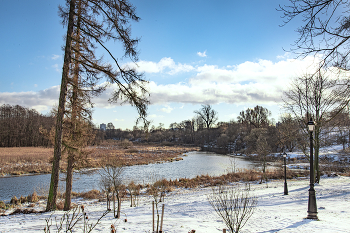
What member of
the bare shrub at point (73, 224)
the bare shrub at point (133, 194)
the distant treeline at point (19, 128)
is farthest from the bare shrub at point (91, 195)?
the distant treeline at point (19, 128)

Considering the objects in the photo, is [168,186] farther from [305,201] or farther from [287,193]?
[305,201]

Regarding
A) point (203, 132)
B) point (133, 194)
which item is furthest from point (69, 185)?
point (203, 132)

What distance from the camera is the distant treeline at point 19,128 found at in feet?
176

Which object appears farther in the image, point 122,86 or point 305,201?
point 305,201

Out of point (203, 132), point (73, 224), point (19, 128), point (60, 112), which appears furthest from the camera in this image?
point (203, 132)

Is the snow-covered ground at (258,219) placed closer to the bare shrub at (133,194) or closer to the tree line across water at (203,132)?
the bare shrub at (133,194)

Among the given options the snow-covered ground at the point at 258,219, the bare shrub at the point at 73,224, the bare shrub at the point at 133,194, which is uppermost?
the bare shrub at the point at 73,224

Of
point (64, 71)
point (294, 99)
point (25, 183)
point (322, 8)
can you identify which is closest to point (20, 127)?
point (25, 183)

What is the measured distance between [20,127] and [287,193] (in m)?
64.1

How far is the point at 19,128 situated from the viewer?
185 feet

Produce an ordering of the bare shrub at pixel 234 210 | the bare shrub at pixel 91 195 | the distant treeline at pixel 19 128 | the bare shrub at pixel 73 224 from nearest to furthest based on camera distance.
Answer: the bare shrub at pixel 73 224 < the bare shrub at pixel 234 210 < the bare shrub at pixel 91 195 < the distant treeline at pixel 19 128

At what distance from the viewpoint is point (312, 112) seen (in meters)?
15.9

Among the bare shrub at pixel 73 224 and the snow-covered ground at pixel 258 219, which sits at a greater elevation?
the bare shrub at pixel 73 224

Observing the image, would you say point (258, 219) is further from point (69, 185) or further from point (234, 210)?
point (69, 185)
